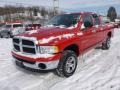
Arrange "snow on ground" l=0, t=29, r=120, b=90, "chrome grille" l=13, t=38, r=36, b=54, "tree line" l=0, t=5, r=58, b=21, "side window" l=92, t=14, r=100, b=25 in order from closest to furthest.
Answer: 1. "snow on ground" l=0, t=29, r=120, b=90
2. "chrome grille" l=13, t=38, r=36, b=54
3. "side window" l=92, t=14, r=100, b=25
4. "tree line" l=0, t=5, r=58, b=21

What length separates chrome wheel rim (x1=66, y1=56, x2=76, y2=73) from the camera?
6633 mm

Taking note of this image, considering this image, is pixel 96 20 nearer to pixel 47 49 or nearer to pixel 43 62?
pixel 47 49

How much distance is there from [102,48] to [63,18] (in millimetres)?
3450

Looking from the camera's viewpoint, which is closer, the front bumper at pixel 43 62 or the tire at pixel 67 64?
the front bumper at pixel 43 62

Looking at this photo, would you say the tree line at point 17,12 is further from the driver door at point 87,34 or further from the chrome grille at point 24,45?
the chrome grille at point 24,45

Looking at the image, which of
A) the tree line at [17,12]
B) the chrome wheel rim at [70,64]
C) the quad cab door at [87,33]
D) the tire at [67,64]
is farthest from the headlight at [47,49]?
the tree line at [17,12]

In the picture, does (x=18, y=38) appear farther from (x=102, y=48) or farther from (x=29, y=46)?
(x=102, y=48)

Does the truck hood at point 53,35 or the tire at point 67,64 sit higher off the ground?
the truck hood at point 53,35

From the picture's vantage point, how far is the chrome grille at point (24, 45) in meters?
6.23

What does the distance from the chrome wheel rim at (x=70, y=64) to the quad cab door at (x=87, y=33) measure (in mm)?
757

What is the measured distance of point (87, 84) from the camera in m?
5.94

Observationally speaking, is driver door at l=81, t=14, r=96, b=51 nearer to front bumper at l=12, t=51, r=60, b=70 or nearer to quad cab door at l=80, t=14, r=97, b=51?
quad cab door at l=80, t=14, r=97, b=51

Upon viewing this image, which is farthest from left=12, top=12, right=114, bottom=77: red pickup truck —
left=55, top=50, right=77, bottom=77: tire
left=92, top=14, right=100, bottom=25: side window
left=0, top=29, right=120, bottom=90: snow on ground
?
left=92, top=14, right=100, bottom=25: side window

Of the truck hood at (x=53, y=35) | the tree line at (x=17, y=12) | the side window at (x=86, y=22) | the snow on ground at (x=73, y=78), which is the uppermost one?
the side window at (x=86, y=22)
